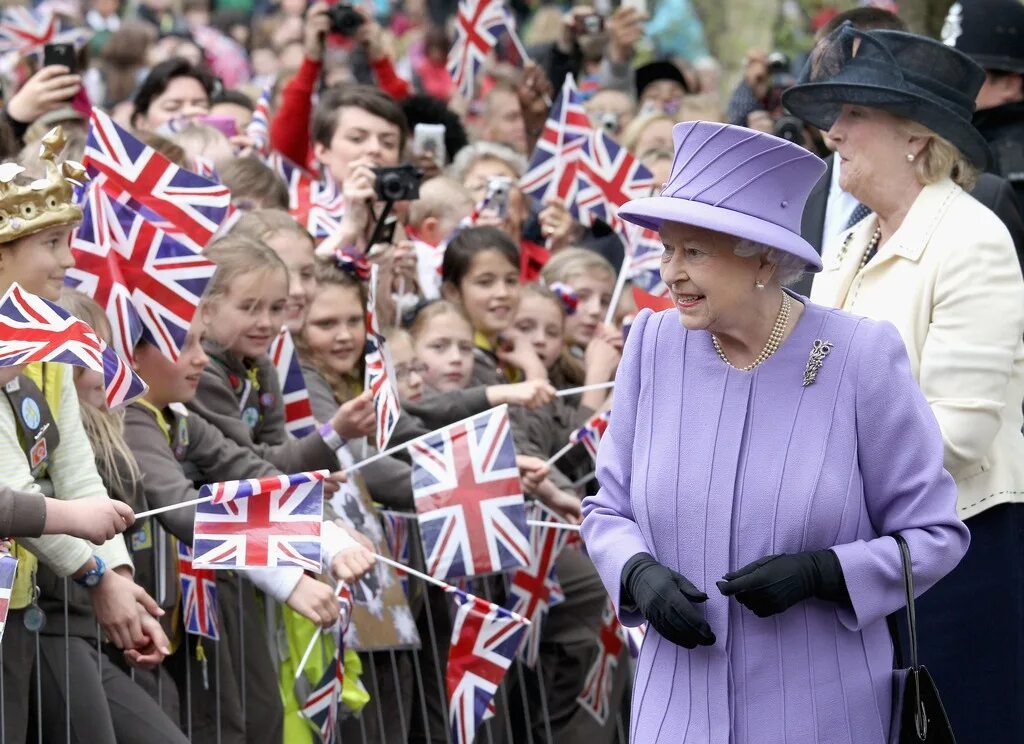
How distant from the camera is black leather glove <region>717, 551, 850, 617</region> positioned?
3.79 m

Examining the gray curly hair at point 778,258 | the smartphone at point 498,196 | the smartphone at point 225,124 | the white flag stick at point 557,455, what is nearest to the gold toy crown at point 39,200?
the gray curly hair at point 778,258

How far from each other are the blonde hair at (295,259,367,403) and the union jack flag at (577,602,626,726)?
136 centimetres

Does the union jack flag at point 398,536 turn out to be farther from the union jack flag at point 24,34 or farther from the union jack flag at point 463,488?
the union jack flag at point 24,34

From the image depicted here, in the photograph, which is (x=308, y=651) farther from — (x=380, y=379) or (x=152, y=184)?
(x=152, y=184)

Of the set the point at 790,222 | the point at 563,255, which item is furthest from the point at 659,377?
the point at 563,255

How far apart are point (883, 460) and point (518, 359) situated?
362cm

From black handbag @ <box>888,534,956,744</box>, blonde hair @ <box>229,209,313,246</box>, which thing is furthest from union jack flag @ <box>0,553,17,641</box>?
blonde hair @ <box>229,209,313,246</box>

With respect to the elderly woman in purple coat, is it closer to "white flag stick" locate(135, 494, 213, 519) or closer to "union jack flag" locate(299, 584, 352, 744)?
"white flag stick" locate(135, 494, 213, 519)

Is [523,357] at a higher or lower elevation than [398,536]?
higher

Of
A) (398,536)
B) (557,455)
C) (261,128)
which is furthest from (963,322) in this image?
(261,128)

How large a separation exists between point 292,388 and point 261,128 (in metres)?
3.00

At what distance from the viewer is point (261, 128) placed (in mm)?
9180

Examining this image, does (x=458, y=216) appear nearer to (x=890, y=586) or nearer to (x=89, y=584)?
(x=89, y=584)

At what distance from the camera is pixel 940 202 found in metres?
5.05
